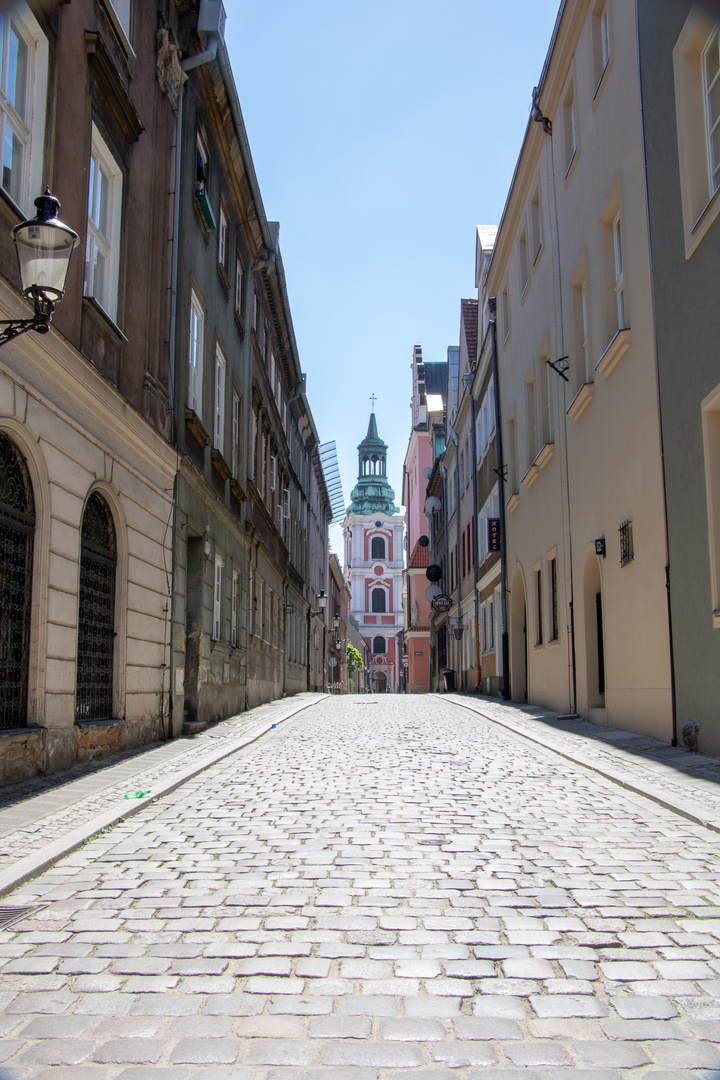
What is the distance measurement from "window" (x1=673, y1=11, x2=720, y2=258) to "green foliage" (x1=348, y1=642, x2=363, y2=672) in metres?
77.8

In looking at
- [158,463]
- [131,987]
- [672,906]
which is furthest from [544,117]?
[131,987]

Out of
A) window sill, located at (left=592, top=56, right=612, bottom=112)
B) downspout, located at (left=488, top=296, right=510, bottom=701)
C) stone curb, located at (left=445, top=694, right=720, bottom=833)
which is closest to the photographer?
stone curb, located at (left=445, top=694, right=720, bottom=833)

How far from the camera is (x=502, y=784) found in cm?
867

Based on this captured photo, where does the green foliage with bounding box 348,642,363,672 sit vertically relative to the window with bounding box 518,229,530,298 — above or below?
below

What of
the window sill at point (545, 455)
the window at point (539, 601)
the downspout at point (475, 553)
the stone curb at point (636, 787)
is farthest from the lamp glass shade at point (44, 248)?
the downspout at point (475, 553)

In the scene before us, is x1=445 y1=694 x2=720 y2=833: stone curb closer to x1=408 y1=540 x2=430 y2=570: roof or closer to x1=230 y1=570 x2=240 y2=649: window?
x1=230 y1=570 x2=240 y2=649: window

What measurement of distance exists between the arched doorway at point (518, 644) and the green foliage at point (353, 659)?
63578 millimetres

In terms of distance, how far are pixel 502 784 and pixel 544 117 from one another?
13.7 metres

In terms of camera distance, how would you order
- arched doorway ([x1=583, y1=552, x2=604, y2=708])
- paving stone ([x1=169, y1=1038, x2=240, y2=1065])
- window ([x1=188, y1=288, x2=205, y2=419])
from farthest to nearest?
window ([x1=188, y1=288, x2=205, y2=419])
arched doorway ([x1=583, y1=552, x2=604, y2=708])
paving stone ([x1=169, y1=1038, x2=240, y2=1065])

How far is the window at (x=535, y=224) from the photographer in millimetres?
20295

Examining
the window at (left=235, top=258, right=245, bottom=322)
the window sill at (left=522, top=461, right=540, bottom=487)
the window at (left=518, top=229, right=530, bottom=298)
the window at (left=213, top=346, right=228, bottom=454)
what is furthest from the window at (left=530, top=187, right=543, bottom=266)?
the window at (left=213, top=346, right=228, bottom=454)

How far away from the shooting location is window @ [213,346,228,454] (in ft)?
59.3

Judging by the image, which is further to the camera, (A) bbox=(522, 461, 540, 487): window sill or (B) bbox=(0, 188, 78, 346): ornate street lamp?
(A) bbox=(522, 461, 540, 487): window sill

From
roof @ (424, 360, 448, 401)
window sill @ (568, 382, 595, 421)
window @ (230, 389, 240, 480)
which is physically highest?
roof @ (424, 360, 448, 401)
